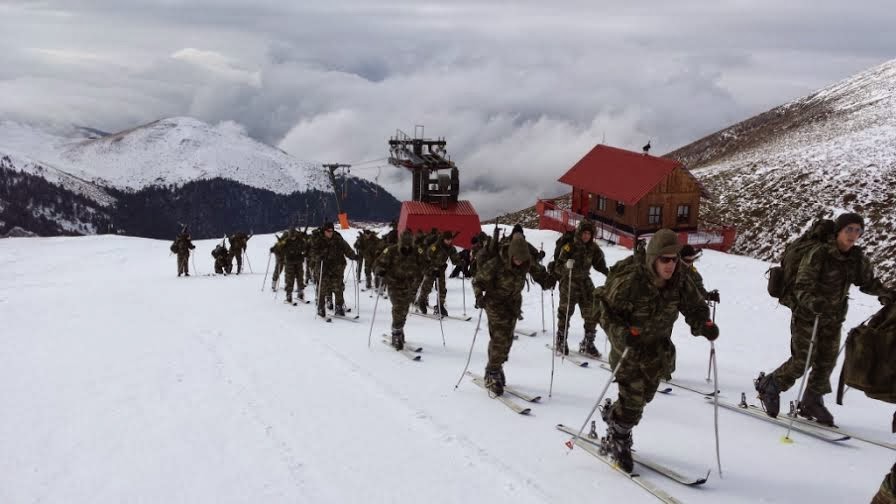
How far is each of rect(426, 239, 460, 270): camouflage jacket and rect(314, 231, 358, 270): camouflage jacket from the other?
2.52 m

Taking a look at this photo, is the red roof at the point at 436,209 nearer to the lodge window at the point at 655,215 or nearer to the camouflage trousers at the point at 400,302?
the lodge window at the point at 655,215

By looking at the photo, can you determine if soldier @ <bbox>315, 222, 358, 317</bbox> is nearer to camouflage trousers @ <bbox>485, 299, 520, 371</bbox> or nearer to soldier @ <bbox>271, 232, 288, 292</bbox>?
soldier @ <bbox>271, 232, 288, 292</bbox>

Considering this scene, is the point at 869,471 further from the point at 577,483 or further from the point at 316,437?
the point at 316,437

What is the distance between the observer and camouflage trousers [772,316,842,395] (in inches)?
327

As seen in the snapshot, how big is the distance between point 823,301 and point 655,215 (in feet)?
100

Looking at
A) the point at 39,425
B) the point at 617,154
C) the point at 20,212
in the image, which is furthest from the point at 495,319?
the point at 20,212

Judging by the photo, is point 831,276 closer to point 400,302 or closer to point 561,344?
point 561,344

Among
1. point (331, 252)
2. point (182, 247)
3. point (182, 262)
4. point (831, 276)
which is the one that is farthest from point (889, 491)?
point (182, 262)

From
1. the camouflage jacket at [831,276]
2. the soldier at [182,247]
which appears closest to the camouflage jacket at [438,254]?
the camouflage jacket at [831,276]

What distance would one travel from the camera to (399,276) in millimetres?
12570

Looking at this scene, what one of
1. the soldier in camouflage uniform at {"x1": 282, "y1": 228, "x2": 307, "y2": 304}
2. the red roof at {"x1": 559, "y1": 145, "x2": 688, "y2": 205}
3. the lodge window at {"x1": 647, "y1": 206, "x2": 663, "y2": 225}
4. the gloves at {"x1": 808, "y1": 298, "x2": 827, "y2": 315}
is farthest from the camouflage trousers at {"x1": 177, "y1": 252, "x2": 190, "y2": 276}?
the gloves at {"x1": 808, "y1": 298, "x2": 827, "y2": 315}

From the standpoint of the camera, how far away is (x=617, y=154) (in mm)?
41312

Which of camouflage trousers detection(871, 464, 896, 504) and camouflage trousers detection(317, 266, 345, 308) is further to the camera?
camouflage trousers detection(317, 266, 345, 308)

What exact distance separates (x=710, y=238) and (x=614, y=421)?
32.7 m
